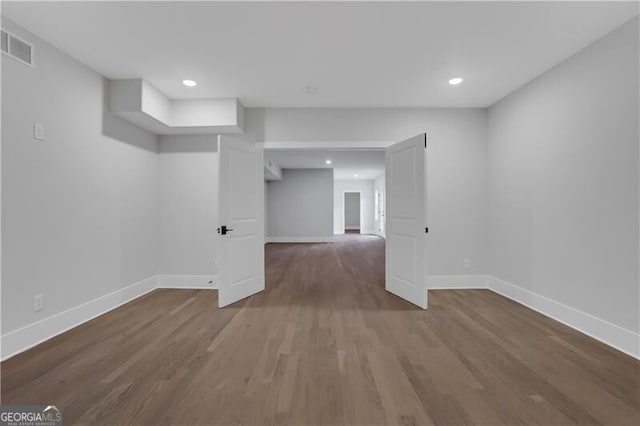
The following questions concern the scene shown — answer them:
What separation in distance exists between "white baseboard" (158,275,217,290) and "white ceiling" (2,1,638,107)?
2553 mm

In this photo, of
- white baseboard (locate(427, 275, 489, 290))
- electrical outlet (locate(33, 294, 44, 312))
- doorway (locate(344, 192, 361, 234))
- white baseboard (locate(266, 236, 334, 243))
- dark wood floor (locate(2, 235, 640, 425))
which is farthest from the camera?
doorway (locate(344, 192, 361, 234))

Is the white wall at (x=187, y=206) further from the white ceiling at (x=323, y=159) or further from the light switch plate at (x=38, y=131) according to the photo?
the white ceiling at (x=323, y=159)

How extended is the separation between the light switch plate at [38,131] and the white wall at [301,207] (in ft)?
25.1

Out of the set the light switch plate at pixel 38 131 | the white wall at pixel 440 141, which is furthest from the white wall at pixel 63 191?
the white wall at pixel 440 141

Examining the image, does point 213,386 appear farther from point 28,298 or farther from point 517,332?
point 517,332

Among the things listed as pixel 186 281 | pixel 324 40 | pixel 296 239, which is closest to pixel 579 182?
pixel 324 40

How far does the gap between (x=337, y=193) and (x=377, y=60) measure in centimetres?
1067

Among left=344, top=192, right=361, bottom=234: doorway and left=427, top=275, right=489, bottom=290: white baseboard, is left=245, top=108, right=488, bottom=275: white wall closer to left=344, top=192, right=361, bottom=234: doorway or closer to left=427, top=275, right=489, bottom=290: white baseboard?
left=427, top=275, right=489, bottom=290: white baseboard

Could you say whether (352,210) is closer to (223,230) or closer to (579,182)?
(223,230)

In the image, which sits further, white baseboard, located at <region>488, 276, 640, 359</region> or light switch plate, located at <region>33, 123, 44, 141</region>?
light switch plate, located at <region>33, 123, 44, 141</region>

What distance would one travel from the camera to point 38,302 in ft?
7.72

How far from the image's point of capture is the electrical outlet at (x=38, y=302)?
91.6 inches

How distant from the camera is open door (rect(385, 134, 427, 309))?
323cm

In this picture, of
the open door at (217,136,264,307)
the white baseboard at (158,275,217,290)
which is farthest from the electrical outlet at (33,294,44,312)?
the white baseboard at (158,275,217,290)
